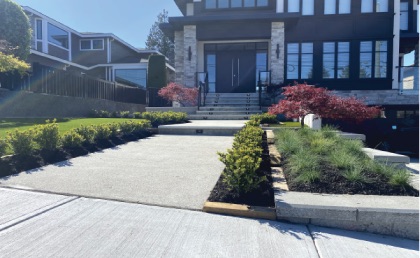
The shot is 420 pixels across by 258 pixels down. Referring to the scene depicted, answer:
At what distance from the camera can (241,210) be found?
318 cm

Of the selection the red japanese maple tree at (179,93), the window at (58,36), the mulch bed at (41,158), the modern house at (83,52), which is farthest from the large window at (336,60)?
the window at (58,36)

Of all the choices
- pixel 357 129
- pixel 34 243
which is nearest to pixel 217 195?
pixel 34 243

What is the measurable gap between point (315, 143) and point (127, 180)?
11.3 ft

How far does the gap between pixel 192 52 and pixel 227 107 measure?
14.0 ft

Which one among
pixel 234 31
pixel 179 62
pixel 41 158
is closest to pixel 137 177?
pixel 41 158

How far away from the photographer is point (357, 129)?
1041 centimetres

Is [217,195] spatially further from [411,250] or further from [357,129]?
[357,129]

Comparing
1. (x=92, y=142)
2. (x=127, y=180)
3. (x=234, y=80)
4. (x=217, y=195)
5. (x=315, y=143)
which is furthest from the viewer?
(x=234, y=80)

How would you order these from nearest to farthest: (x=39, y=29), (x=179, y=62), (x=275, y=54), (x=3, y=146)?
(x=3, y=146)
(x=275, y=54)
(x=179, y=62)
(x=39, y=29)

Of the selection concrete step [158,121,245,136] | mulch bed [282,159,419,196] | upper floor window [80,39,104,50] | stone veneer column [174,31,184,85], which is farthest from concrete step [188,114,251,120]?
upper floor window [80,39,104,50]

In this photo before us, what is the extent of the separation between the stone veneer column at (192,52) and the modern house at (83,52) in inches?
384

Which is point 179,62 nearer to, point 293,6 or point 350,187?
point 293,6

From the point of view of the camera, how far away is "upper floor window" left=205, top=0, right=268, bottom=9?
54.5 feet

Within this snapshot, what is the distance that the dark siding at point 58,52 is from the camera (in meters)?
23.3
